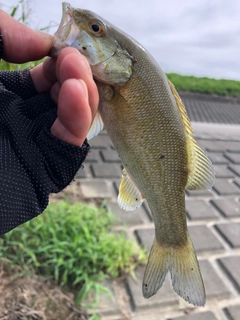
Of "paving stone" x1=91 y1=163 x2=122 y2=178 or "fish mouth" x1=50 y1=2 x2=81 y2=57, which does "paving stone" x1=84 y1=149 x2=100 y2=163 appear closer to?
"paving stone" x1=91 y1=163 x2=122 y2=178

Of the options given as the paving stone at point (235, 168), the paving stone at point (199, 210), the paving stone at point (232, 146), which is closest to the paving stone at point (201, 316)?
the paving stone at point (199, 210)

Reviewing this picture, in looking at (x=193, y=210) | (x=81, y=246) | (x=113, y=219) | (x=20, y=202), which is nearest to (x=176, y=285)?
(x=20, y=202)

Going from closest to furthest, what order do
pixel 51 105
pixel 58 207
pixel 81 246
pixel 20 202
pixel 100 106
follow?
pixel 20 202 < pixel 100 106 < pixel 51 105 < pixel 81 246 < pixel 58 207

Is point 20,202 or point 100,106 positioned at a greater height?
point 100,106

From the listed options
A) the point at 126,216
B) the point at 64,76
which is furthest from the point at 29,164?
the point at 126,216

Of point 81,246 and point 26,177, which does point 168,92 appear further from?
point 81,246

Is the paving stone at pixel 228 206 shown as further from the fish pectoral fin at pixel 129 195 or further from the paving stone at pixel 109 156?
the fish pectoral fin at pixel 129 195

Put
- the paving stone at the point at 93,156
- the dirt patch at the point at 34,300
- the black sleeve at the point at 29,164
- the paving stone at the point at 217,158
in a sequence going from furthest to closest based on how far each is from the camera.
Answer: the paving stone at the point at 217,158, the paving stone at the point at 93,156, the dirt patch at the point at 34,300, the black sleeve at the point at 29,164
